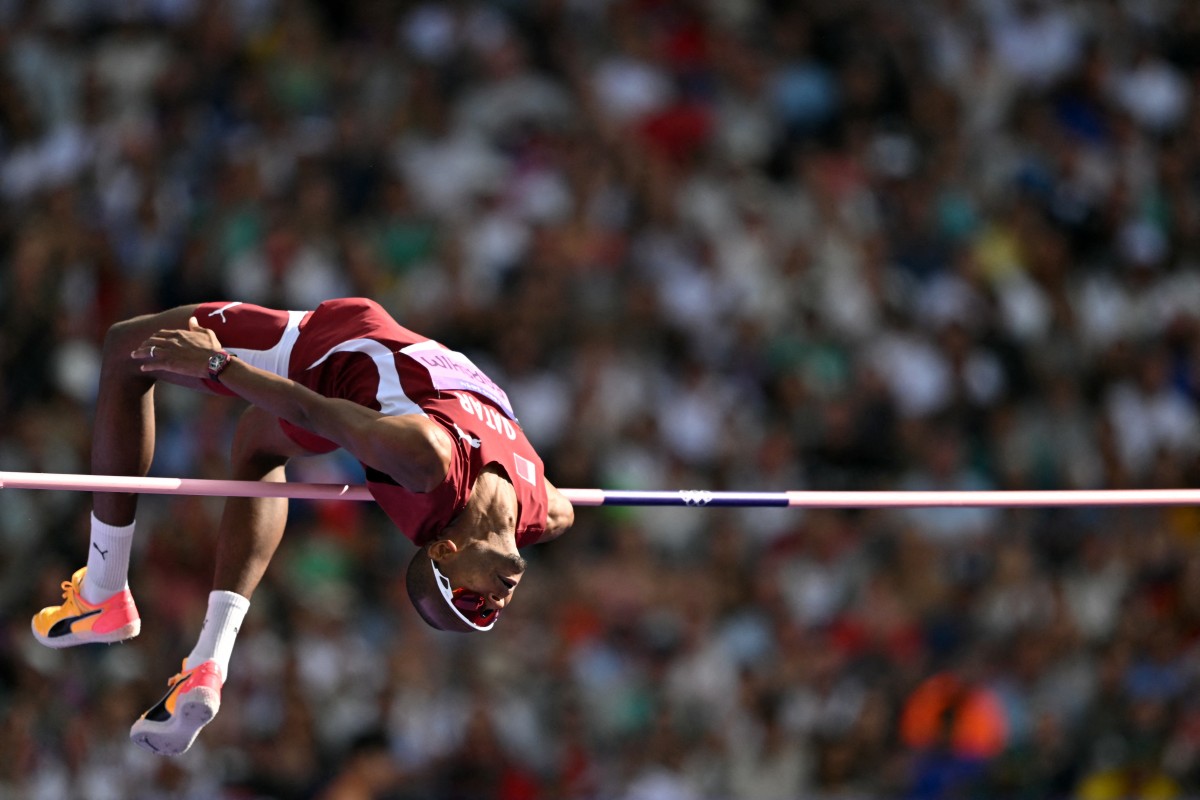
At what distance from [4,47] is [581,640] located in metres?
4.43

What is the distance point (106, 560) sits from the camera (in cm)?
525

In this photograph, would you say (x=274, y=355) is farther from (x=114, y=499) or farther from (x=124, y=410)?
(x=114, y=499)

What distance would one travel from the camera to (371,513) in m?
7.62

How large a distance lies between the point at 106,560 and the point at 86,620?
239 millimetres

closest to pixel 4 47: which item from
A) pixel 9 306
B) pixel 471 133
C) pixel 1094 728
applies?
pixel 9 306

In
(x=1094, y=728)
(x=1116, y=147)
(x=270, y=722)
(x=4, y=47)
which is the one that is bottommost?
(x=270, y=722)

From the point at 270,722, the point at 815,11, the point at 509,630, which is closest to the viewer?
the point at 270,722

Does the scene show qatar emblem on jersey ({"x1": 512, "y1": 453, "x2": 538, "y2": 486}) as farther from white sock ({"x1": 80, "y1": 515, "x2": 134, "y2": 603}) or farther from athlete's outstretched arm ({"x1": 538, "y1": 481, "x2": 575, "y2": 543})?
white sock ({"x1": 80, "y1": 515, "x2": 134, "y2": 603})

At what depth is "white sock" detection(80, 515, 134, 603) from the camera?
206 inches

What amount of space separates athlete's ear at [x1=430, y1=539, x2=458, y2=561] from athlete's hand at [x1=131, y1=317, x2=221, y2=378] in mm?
822

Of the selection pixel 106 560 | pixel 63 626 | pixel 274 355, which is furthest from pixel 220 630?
pixel 274 355

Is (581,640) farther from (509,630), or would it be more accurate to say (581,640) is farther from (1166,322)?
(1166,322)

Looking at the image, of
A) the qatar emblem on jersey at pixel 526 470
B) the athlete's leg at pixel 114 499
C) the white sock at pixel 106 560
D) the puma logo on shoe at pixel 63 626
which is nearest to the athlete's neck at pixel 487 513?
the qatar emblem on jersey at pixel 526 470

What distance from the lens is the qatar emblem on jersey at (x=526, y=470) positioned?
4.71 m
